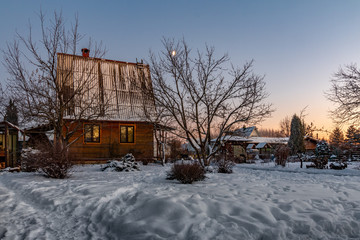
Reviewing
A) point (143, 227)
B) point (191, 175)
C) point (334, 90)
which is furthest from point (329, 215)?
point (334, 90)

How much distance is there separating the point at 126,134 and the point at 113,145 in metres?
1.30

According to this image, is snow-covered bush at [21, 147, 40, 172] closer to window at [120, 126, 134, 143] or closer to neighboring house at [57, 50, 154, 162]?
neighboring house at [57, 50, 154, 162]

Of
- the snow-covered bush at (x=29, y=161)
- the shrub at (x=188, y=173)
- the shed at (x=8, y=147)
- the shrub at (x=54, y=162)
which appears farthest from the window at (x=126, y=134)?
the shrub at (x=188, y=173)

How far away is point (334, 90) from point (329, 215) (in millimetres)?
15630

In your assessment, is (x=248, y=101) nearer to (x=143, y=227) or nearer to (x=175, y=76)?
(x=175, y=76)

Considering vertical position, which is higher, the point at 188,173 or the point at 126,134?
the point at 126,134

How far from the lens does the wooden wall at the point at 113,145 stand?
17947mm

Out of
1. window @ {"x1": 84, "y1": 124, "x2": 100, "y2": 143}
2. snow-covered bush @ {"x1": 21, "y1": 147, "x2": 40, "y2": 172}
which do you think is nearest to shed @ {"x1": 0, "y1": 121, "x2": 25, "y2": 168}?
snow-covered bush @ {"x1": 21, "y1": 147, "x2": 40, "y2": 172}

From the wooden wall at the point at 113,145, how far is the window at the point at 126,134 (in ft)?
0.85

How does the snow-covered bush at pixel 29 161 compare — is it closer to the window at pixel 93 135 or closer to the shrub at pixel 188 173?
the window at pixel 93 135

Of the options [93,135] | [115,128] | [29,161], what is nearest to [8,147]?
[93,135]

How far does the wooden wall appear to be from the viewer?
1795 centimetres

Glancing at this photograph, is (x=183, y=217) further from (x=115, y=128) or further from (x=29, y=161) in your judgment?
(x=115, y=128)

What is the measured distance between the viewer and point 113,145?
18.7 meters
